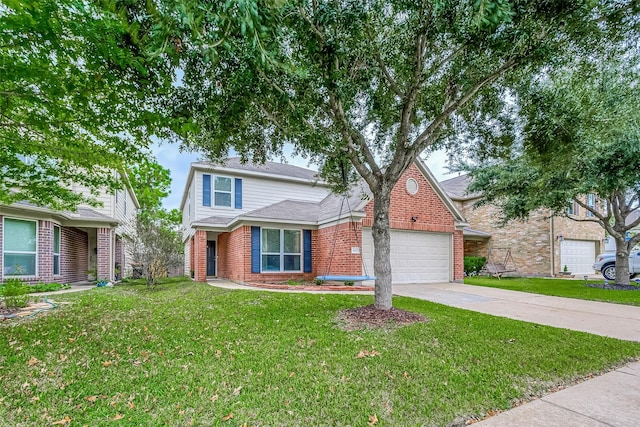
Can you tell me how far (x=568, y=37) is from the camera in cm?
570

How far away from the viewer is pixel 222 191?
15.8 m

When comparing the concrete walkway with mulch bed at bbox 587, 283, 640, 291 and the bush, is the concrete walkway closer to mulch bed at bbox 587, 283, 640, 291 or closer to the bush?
mulch bed at bbox 587, 283, 640, 291

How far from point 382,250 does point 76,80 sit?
18.4 feet

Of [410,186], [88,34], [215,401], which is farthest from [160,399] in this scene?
[410,186]

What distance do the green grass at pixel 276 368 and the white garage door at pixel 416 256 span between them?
238 inches

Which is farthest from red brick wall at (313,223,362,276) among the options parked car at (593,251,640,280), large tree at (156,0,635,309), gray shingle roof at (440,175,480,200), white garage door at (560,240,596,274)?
white garage door at (560,240,596,274)

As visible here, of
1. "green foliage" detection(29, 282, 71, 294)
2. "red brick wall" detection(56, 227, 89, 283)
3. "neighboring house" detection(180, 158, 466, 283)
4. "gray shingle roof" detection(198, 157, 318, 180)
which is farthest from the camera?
"gray shingle roof" detection(198, 157, 318, 180)

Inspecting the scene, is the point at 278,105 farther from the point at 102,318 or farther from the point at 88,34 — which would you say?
the point at 102,318

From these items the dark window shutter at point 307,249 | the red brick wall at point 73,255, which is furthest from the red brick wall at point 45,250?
the dark window shutter at point 307,249

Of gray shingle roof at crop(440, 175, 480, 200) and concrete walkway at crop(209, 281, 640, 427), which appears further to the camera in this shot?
gray shingle roof at crop(440, 175, 480, 200)

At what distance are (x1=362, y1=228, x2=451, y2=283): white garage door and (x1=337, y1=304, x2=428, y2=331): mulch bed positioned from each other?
594 centimetres

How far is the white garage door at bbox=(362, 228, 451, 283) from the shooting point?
41.4 ft

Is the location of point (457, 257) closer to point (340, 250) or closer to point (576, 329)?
point (340, 250)

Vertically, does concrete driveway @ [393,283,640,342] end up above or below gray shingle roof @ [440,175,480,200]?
below
